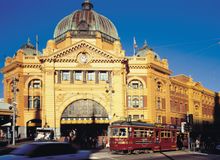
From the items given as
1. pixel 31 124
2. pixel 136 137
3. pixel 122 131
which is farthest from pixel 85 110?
pixel 122 131

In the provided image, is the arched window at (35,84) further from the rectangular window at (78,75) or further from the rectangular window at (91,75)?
the rectangular window at (91,75)

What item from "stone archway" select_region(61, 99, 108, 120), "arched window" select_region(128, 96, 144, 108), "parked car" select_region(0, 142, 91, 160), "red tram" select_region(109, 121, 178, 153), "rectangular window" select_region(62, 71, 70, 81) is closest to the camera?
"parked car" select_region(0, 142, 91, 160)

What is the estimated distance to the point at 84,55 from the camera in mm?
61031

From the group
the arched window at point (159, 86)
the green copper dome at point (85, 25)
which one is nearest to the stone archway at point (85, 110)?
the arched window at point (159, 86)

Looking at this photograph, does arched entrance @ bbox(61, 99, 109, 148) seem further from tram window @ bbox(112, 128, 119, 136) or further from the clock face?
tram window @ bbox(112, 128, 119, 136)

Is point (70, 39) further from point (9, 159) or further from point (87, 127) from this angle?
point (9, 159)

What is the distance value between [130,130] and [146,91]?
89.5ft

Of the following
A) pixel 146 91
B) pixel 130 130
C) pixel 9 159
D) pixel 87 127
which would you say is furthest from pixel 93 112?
pixel 9 159

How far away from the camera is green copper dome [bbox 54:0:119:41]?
6812 cm

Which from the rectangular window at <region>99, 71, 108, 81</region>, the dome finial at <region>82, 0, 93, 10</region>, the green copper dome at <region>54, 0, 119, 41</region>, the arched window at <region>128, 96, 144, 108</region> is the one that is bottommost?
the arched window at <region>128, 96, 144, 108</region>

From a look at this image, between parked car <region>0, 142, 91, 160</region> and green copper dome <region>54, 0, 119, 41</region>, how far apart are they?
4932cm

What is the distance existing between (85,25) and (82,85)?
43.3ft

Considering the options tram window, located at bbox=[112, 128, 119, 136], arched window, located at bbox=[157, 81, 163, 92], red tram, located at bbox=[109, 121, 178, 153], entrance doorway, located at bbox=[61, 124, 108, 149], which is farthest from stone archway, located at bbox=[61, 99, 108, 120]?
tram window, located at bbox=[112, 128, 119, 136]

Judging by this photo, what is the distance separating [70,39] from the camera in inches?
Answer: 2557
